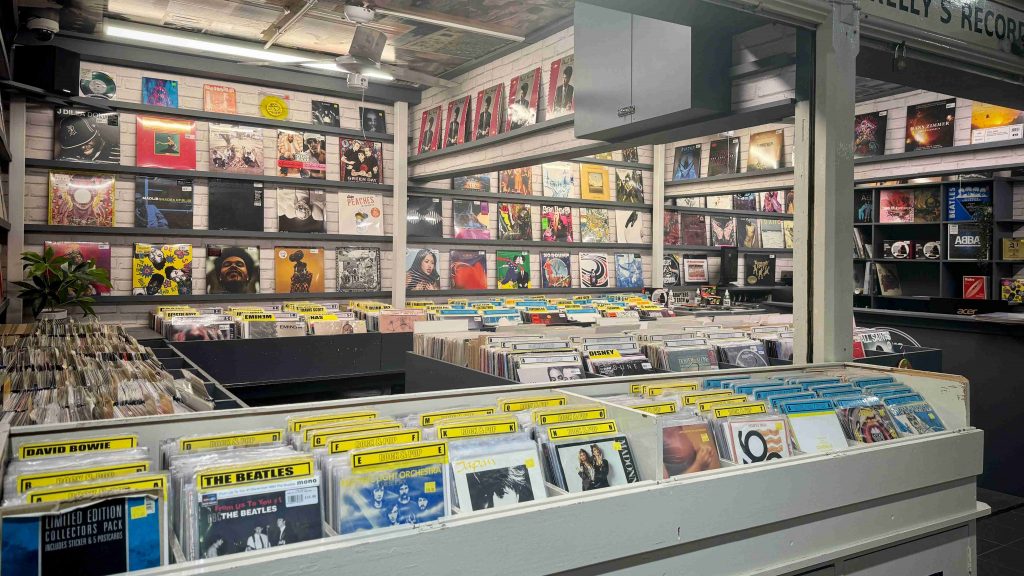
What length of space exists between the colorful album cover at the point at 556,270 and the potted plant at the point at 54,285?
16.3 feet

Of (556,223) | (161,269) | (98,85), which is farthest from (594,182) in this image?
(98,85)

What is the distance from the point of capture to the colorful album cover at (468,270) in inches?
331

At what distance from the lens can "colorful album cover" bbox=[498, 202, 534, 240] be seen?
877 centimetres

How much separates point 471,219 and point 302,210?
2.02 metres

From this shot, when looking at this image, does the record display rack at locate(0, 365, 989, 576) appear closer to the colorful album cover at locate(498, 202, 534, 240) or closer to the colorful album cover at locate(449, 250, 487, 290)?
the colorful album cover at locate(449, 250, 487, 290)

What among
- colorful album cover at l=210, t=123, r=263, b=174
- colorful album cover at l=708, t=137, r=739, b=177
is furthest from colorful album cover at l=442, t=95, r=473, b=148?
colorful album cover at l=708, t=137, r=739, b=177

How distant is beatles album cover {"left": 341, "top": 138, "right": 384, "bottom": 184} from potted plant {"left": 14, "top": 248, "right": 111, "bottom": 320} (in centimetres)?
277

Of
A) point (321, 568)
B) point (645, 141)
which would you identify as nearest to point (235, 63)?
point (645, 141)

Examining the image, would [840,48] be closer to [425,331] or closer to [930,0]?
[930,0]

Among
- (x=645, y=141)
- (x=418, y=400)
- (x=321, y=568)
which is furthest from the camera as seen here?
(x=645, y=141)

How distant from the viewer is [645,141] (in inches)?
149

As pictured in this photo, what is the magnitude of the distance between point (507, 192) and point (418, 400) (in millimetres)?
7074

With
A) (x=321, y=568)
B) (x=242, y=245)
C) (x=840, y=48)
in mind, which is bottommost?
(x=321, y=568)

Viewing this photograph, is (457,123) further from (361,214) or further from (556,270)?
(556,270)
